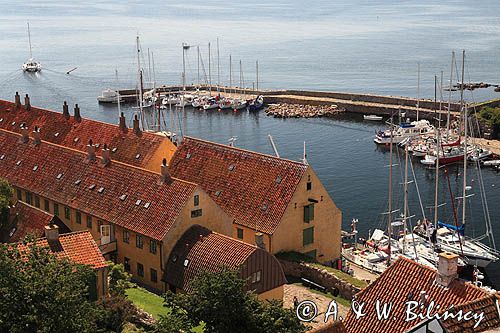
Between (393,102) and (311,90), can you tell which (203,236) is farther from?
(311,90)

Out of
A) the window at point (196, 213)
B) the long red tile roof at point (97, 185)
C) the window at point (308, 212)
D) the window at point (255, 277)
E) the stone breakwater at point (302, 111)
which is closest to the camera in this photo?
the window at point (255, 277)

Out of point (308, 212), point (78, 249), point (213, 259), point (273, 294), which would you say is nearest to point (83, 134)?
point (308, 212)

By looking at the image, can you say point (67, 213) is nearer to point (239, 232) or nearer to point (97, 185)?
point (97, 185)

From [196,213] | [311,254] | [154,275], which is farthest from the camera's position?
[311,254]

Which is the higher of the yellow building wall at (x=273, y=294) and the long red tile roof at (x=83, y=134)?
the long red tile roof at (x=83, y=134)

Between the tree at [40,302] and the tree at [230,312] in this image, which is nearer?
the tree at [40,302]

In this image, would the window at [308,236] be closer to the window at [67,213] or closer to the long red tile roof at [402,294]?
the window at [67,213]

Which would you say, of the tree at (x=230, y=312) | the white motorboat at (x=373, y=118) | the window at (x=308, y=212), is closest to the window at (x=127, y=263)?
the window at (x=308, y=212)
